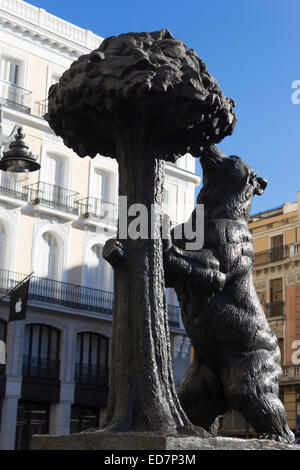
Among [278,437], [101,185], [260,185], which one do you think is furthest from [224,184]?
[101,185]

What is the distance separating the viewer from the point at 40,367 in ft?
75.4

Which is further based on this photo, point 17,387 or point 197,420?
point 17,387

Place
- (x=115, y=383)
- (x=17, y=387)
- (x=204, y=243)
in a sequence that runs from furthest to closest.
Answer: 1. (x=17, y=387)
2. (x=204, y=243)
3. (x=115, y=383)

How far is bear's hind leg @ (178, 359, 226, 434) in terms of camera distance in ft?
→ 12.9

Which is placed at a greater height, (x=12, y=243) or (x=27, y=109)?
(x=27, y=109)

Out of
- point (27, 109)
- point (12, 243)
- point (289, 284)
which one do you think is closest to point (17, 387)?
point (12, 243)

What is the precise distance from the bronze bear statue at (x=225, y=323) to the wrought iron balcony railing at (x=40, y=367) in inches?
759

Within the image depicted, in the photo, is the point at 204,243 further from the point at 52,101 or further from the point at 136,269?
the point at 52,101

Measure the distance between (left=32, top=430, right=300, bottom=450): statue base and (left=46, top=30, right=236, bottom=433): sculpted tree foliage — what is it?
0.17m

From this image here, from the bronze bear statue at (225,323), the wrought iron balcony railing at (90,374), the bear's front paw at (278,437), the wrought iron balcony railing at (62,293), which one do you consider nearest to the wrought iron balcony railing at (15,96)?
the wrought iron balcony railing at (62,293)

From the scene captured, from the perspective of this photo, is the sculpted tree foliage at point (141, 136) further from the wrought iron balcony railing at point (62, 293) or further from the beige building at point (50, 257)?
the wrought iron balcony railing at point (62, 293)

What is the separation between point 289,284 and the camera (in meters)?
34.9

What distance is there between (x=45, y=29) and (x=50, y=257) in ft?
27.5

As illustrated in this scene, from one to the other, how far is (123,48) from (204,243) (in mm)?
1150
